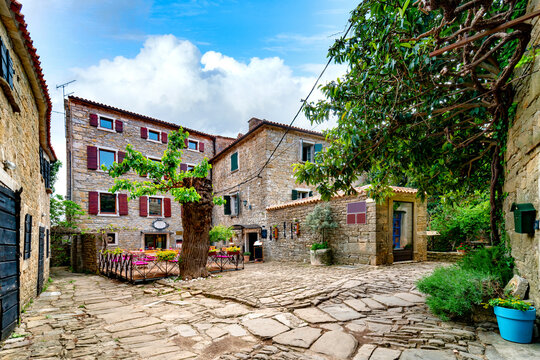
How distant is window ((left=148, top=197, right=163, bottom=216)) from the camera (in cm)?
1728

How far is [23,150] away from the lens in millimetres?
4992

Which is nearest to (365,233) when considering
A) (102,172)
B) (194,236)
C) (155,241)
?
(194,236)

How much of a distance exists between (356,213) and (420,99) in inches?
214

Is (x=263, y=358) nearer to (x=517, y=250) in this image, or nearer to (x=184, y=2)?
(x=517, y=250)

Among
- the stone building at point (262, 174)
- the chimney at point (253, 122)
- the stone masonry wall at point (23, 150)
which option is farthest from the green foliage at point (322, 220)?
the stone masonry wall at point (23, 150)

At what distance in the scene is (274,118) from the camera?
1420 cm

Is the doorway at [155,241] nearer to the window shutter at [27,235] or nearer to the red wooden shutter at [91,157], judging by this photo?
the red wooden shutter at [91,157]

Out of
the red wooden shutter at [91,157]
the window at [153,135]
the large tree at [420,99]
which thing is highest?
→ the window at [153,135]

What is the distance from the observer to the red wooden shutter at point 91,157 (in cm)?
1520

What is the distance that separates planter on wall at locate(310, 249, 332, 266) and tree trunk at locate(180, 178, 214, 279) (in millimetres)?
4032

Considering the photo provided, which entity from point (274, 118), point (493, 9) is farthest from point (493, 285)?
point (274, 118)

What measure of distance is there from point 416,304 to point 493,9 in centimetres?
451

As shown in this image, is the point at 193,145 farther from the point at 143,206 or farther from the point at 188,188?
the point at 188,188

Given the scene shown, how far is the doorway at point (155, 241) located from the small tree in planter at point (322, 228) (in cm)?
1170
